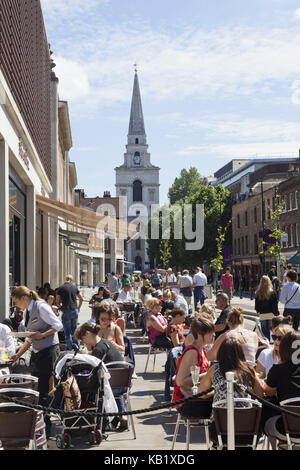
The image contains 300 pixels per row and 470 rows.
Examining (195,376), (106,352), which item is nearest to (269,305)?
(106,352)

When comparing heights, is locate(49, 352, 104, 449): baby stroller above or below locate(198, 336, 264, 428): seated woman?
below

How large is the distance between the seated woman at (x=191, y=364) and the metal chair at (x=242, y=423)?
3.21 feet

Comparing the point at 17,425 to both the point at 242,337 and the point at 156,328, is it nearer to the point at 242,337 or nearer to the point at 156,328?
the point at 242,337

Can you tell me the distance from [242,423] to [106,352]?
272 cm

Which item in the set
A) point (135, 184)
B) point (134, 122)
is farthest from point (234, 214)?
point (134, 122)

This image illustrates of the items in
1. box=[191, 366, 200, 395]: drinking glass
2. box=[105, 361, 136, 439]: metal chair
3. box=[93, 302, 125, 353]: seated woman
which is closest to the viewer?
box=[191, 366, 200, 395]: drinking glass

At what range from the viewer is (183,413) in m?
6.69

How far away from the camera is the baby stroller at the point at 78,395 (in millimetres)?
7086

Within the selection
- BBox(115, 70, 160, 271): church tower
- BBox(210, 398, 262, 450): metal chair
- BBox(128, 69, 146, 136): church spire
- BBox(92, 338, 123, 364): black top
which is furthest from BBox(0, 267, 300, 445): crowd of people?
BBox(128, 69, 146, 136): church spire

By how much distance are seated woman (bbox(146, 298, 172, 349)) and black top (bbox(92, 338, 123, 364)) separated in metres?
3.39

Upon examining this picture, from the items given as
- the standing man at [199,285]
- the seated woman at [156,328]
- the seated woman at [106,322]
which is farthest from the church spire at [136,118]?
the seated woman at [106,322]

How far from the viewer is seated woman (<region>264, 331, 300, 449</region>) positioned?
19.7 ft

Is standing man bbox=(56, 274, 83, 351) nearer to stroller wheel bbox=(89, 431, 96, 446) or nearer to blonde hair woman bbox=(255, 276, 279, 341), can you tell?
blonde hair woman bbox=(255, 276, 279, 341)
